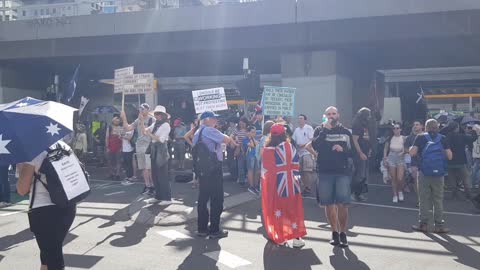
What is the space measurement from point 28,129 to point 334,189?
13.4 feet

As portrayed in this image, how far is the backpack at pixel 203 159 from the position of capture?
685 cm

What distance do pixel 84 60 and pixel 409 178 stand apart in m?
12.7

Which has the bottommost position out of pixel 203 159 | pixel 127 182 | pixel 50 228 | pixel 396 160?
pixel 127 182

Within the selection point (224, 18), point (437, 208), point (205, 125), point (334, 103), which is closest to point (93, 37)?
point (224, 18)

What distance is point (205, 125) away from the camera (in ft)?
23.0

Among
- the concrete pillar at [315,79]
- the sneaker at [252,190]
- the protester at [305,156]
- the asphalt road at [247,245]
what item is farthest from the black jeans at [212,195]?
the concrete pillar at [315,79]

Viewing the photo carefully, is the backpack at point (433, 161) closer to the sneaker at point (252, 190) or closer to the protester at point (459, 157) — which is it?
the protester at point (459, 157)

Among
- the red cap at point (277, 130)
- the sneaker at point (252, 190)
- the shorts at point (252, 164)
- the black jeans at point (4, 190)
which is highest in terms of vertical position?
the red cap at point (277, 130)

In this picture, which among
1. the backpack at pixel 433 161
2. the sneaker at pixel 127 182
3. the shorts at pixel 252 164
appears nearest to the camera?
the backpack at pixel 433 161

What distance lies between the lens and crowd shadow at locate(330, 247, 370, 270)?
5532 mm

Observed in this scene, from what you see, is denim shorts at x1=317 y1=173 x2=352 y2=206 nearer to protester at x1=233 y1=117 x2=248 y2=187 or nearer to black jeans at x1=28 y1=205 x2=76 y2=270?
black jeans at x1=28 y1=205 x2=76 y2=270

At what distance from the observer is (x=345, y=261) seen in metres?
5.75

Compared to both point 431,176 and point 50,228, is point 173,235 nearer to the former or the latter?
point 50,228

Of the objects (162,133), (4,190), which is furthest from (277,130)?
(4,190)
